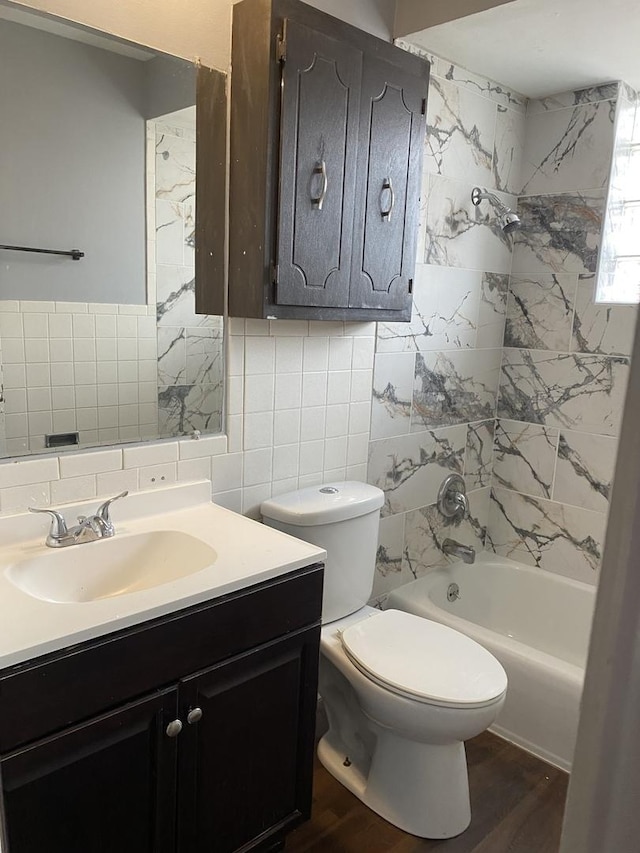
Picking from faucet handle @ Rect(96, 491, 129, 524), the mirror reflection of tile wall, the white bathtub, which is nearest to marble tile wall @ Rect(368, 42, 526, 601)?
the white bathtub

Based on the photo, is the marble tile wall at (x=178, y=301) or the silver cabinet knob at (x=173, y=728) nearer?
the silver cabinet knob at (x=173, y=728)

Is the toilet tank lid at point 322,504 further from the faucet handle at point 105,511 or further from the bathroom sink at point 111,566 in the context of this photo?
the faucet handle at point 105,511

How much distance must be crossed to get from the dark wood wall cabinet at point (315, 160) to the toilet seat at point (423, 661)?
0.92 meters

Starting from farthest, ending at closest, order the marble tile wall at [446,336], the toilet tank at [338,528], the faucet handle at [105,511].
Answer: the marble tile wall at [446,336], the toilet tank at [338,528], the faucet handle at [105,511]

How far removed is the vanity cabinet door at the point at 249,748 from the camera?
4.56ft

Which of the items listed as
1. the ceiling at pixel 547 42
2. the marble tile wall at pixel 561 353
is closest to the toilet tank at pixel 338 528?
the marble tile wall at pixel 561 353

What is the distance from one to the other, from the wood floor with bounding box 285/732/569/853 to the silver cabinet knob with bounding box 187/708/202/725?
678 mm

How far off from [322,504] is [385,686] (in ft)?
1.71

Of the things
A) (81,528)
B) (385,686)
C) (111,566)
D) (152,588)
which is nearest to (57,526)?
(81,528)

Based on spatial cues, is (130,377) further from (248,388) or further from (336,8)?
(336,8)

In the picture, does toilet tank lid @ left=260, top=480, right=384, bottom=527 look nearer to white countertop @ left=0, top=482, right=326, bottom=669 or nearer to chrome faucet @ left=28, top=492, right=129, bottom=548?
white countertop @ left=0, top=482, right=326, bottom=669

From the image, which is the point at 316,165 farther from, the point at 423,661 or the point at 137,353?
the point at 423,661

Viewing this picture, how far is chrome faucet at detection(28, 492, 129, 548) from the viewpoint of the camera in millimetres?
1482

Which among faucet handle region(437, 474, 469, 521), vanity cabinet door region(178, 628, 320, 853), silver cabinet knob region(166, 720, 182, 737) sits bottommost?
vanity cabinet door region(178, 628, 320, 853)
